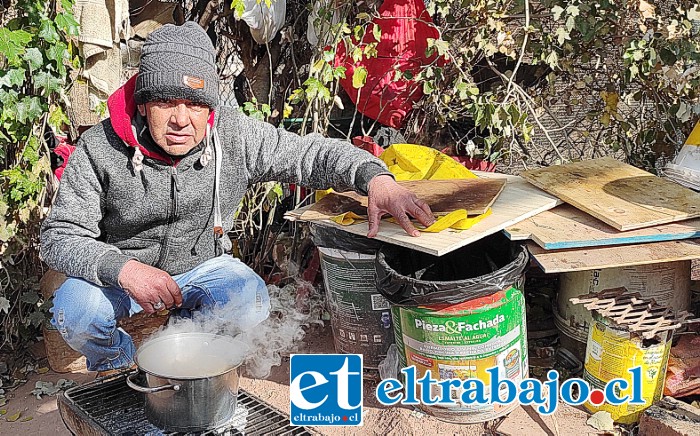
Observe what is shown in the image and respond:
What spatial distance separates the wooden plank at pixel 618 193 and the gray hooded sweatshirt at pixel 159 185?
0.87 m

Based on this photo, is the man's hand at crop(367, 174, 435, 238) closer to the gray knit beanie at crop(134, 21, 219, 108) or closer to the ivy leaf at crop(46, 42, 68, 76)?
the gray knit beanie at crop(134, 21, 219, 108)

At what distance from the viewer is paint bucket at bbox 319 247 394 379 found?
125 inches

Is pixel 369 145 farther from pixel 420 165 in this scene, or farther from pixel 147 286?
pixel 147 286

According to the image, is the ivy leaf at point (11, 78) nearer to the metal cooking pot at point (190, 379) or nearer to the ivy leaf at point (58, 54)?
the ivy leaf at point (58, 54)

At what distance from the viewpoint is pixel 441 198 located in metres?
3.01

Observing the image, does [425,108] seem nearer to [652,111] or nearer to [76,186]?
[652,111]

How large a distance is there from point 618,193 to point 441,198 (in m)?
0.77

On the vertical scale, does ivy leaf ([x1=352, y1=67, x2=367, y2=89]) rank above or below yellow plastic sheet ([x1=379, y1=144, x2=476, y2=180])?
above

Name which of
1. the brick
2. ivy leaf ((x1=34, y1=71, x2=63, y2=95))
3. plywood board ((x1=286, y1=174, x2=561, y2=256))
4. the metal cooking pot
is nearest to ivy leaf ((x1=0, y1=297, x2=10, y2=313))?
ivy leaf ((x1=34, y1=71, x2=63, y2=95))

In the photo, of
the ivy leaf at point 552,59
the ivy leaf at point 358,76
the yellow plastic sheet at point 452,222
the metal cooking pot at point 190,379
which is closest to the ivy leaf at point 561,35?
the ivy leaf at point 552,59

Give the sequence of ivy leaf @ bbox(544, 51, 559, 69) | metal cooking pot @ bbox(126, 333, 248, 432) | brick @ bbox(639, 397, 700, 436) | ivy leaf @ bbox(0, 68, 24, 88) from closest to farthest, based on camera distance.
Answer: metal cooking pot @ bbox(126, 333, 248, 432)
brick @ bbox(639, 397, 700, 436)
ivy leaf @ bbox(0, 68, 24, 88)
ivy leaf @ bbox(544, 51, 559, 69)

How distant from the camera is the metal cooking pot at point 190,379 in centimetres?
236

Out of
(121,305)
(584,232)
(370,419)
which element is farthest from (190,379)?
(584,232)

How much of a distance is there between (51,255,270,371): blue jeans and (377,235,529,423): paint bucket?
58 centimetres
